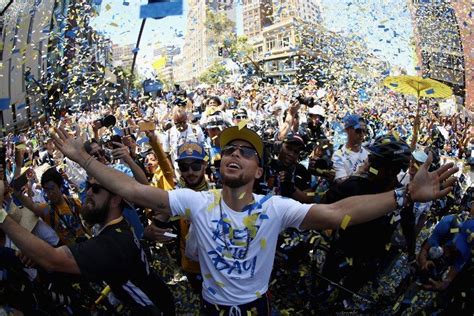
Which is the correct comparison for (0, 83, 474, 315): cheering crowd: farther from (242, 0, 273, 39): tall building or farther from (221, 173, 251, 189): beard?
(242, 0, 273, 39): tall building

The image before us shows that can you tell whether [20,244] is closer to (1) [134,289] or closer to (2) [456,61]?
(1) [134,289]

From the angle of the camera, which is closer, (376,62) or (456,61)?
(376,62)

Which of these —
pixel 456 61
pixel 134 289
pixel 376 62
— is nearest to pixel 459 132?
pixel 456 61

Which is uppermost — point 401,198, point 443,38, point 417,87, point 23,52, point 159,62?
point 23,52

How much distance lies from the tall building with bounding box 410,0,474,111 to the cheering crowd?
142 cm

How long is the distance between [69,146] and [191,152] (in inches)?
58.8

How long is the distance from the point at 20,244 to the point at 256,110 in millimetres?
9374

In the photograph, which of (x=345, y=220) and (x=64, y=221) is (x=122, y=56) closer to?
(x=64, y=221)

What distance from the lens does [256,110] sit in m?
11.1

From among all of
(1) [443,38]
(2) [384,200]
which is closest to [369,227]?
(2) [384,200]

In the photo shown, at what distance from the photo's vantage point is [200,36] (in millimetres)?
5926

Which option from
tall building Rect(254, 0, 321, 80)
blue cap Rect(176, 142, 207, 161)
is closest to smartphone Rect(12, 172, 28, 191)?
blue cap Rect(176, 142, 207, 161)

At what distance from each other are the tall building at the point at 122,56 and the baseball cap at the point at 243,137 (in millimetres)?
3491

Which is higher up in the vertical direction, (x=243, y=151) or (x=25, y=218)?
(x=243, y=151)
